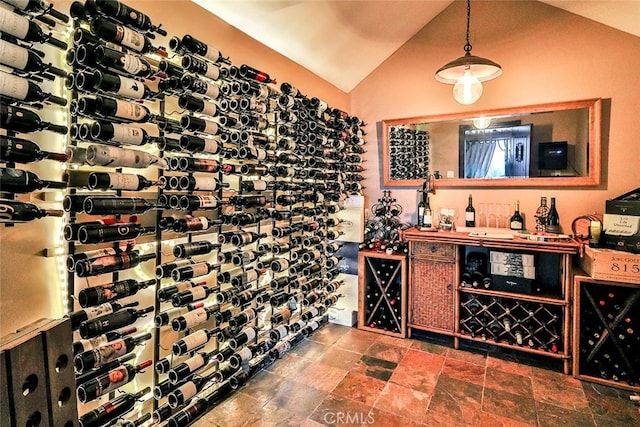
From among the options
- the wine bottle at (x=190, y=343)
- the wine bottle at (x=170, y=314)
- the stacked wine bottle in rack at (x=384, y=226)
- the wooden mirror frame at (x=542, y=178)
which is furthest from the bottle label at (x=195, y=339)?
the wooden mirror frame at (x=542, y=178)

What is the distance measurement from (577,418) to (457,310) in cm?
99

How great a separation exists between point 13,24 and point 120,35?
0.36 metres

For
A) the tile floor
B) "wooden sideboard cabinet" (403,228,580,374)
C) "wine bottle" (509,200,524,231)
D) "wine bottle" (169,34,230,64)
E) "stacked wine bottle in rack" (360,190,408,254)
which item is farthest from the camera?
"stacked wine bottle in rack" (360,190,408,254)

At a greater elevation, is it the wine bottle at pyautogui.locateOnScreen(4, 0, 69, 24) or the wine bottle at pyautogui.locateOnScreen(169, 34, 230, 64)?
the wine bottle at pyautogui.locateOnScreen(169, 34, 230, 64)

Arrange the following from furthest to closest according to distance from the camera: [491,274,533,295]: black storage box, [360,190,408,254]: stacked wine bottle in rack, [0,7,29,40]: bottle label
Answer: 1. [360,190,408,254]: stacked wine bottle in rack
2. [491,274,533,295]: black storage box
3. [0,7,29,40]: bottle label

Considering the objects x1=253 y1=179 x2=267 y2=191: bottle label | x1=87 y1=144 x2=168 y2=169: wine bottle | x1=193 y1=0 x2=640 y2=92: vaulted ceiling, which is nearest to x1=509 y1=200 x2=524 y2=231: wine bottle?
x1=193 y1=0 x2=640 y2=92: vaulted ceiling

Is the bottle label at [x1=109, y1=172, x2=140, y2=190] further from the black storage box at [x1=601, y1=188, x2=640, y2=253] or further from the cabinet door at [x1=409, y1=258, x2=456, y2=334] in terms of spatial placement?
the black storage box at [x1=601, y1=188, x2=640, y2=253]

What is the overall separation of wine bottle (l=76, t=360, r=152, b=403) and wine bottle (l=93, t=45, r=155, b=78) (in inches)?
51.2

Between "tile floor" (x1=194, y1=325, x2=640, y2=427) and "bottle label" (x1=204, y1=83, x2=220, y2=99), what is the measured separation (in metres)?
1.82


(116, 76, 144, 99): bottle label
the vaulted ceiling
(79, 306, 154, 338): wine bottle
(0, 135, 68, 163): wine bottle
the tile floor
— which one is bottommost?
the tile floor

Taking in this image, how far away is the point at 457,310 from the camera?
2.83 meters

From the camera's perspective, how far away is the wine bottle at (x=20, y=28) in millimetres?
1139

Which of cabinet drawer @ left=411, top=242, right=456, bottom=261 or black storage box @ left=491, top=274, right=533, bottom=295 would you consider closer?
black storage box @ left=491, top=274, right=533, bottom=295

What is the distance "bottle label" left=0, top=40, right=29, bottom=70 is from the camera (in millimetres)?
1140
